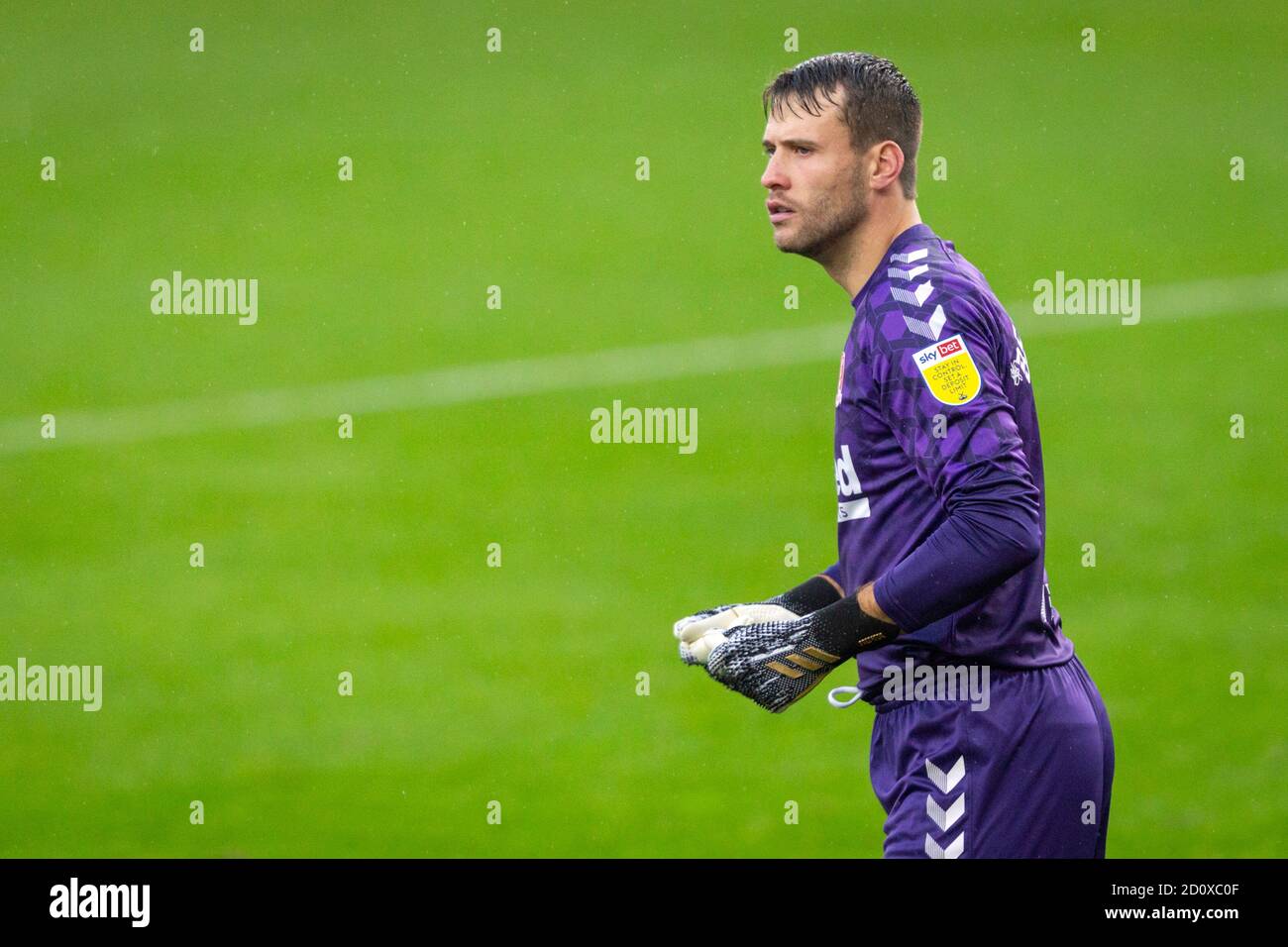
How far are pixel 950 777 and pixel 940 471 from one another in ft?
3.01

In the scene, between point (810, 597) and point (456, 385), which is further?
point (456, 385)

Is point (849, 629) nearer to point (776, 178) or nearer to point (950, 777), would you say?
point (950, 777)

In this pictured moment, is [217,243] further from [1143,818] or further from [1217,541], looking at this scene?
[1143,818]

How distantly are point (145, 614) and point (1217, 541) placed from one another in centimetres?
791

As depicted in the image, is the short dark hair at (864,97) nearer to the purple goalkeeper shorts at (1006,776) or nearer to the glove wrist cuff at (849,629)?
the glove wrist cuff at (849,629)

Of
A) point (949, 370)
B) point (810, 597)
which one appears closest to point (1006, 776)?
point (810, 597)

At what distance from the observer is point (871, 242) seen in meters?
5.29

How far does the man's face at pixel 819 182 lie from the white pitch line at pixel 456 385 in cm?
1119

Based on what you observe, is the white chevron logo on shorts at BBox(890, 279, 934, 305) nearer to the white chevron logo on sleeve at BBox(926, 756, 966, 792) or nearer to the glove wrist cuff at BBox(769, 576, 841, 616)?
the glove wrist cuff at BBox(769, 576, 841, 616)

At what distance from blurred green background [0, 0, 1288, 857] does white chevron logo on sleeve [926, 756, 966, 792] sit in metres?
4.29

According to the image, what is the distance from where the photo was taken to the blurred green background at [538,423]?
10.4m

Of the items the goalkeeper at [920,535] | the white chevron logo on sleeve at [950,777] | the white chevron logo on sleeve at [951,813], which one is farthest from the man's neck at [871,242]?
the white chevron logo on sleeve at [951,813]

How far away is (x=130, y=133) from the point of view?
79.9 ft

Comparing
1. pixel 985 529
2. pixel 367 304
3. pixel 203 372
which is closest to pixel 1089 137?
pixel 367 304
